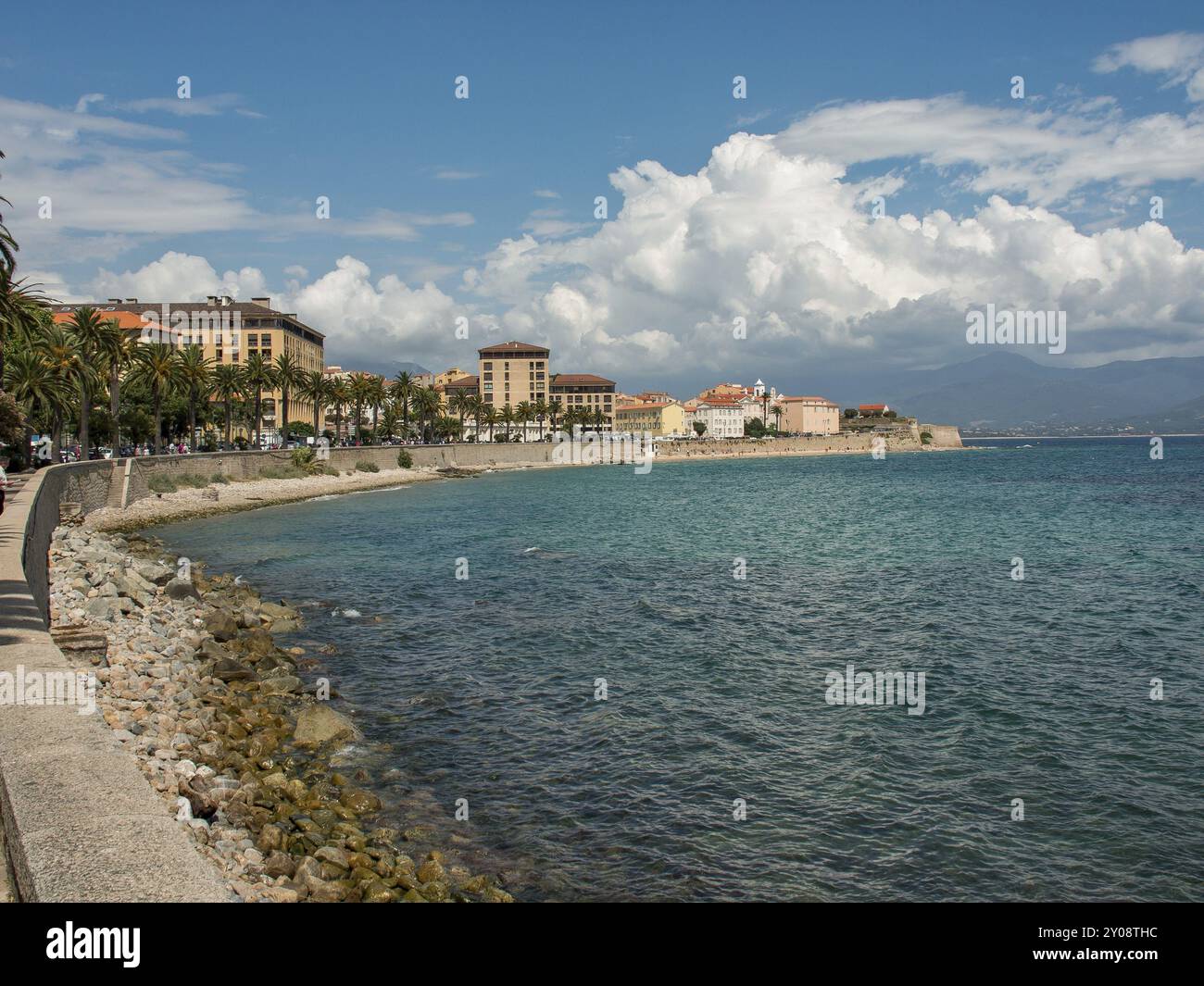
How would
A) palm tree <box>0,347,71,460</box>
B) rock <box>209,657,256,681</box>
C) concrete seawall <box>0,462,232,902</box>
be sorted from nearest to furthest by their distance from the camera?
1. concrete seawall <box>0,462,232,902</box>
2. rock <box>209,657,256,681</box>
3. palm tree <box>0,347,71,460</box>

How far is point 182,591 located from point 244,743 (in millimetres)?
14448

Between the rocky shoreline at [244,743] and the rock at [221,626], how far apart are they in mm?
41

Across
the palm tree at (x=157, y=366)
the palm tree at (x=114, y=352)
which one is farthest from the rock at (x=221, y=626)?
the palm tree at (x=157, y=366)

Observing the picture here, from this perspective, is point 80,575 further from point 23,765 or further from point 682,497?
point 682,497

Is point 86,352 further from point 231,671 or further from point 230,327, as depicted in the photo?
point 230,327

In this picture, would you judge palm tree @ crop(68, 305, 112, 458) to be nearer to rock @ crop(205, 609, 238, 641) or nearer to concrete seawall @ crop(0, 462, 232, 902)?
rock @ crop(205, 609, 238, 641)

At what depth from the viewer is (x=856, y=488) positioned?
4072 inches

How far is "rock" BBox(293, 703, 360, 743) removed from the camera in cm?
1688

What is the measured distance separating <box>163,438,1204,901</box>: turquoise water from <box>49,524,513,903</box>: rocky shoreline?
0.95 meters

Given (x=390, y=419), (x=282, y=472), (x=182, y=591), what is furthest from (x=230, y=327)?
(x=182, y=591)

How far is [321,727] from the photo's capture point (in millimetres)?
17141

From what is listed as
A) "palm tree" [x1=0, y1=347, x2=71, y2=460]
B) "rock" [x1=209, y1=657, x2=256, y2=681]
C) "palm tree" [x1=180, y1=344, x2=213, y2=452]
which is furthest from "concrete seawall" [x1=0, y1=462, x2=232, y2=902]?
"palm tree" [x1=180, y1=344, x2=213, y2=452]
